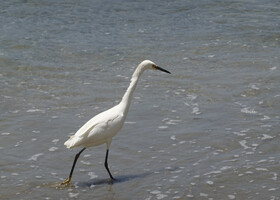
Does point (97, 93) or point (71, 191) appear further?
point (97, 93)

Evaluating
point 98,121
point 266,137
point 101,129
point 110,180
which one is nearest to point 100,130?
point 101,129

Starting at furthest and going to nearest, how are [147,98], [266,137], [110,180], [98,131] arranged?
[147,98] < [266,137] < [110,180] < [98,131]

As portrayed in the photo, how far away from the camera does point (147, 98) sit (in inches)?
360

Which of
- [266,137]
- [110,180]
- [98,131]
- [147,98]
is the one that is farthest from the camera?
[147,98]

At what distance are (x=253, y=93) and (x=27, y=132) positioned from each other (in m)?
3.78

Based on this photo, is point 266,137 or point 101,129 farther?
point 266,137

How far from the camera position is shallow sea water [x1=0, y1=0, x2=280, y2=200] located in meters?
6.16

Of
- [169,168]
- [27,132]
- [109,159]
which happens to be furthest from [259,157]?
[27,132]

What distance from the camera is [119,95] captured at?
9422mm

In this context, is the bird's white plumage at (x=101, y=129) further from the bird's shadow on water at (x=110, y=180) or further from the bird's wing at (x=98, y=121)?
the bird's shadow on water at (x=110, y=180)

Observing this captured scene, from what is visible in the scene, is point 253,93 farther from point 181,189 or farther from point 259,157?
point 181,189

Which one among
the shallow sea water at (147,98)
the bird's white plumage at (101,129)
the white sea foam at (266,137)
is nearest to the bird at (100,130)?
the bird's white plumage at (101,129)

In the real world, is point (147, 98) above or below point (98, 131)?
below

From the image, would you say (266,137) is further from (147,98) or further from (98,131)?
(147,98)
